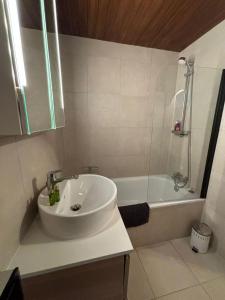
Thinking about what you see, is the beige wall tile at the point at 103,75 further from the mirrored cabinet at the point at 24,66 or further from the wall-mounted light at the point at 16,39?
the wall-mounted light at the point at 16,39

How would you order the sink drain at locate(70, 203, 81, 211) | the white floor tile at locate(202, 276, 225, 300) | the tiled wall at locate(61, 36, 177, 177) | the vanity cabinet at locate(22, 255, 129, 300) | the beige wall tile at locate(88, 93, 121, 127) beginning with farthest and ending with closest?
the beige wall tile at locate(88, 93, 121, 127) → the tiled wall at locate(61, 36, 177, 177) → the white floor tile at locate(202, 276, 225, 300) → the sink drain at locate(70, 203, 81, 211) → the vanity cabinet at locate(22, 255, 129, 300)

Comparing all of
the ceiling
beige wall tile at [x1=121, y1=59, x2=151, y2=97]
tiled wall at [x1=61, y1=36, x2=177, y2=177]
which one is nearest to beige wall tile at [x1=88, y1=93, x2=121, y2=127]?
tiled wall at [x1=61, y1=36, x2=177, y2=177]

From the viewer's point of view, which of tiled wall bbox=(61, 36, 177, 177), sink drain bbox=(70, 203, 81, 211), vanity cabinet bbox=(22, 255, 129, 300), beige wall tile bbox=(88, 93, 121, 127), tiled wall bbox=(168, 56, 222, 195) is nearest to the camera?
vanity cabinet bbox=(22, 255, 129, 300)

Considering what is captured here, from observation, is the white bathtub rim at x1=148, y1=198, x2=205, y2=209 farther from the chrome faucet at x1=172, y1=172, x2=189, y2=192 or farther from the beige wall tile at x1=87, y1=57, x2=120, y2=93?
the beige wall tile at x1=87, y1=57, x2=120, y2=93

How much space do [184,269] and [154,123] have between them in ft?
5.28

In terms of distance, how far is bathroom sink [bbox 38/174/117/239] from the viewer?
0.79 meters

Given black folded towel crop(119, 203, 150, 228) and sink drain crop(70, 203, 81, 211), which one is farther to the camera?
black folded towel crop(119, 203, 150, 228)

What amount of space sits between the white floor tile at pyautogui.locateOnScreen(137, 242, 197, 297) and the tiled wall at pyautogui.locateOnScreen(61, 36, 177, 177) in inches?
37.7

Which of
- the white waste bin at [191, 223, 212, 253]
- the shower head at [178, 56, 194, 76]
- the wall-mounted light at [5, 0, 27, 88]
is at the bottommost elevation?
the white waste bin at [191, 223, 212, 253]

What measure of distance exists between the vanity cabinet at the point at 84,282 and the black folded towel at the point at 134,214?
537 millimetres

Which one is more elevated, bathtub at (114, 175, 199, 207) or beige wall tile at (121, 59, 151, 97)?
beige wall tile at (121, 59, 151, 97)

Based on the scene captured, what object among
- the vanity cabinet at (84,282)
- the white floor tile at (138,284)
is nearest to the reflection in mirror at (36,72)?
the vanity cabinet at (84,282)

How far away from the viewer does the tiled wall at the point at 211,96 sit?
1436 mm

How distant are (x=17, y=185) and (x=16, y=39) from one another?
64 centimetres
